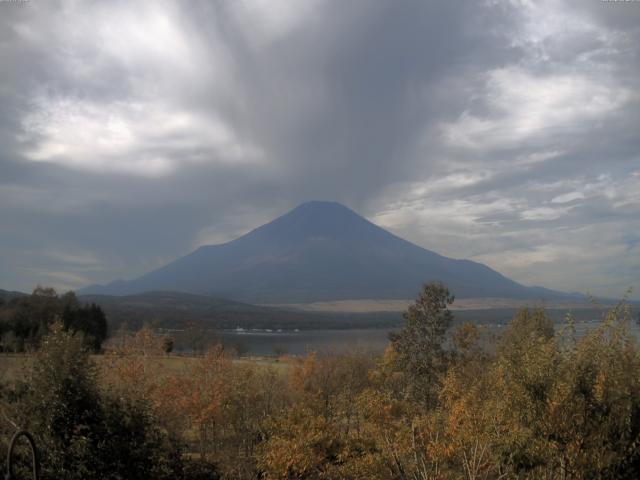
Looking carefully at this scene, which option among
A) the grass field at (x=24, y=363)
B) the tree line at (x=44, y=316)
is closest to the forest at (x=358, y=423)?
the grass field at (x=24, y=363)

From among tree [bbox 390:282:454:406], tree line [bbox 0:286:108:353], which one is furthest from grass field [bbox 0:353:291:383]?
tree line [bbox 0:286:108:353]

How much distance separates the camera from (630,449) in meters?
10.6

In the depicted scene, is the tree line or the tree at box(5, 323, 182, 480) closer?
the tree at box(5, 323, 182, 480)

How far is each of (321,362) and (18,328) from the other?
126 feet

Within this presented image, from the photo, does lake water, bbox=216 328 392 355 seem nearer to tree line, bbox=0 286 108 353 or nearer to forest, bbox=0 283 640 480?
tree line, bbox=0 286 108 353

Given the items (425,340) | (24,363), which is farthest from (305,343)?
(24,363)

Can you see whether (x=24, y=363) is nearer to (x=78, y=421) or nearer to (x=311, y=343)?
(x=78, y=421)

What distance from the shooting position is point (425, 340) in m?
27.1

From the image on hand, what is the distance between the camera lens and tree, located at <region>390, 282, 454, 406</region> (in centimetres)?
2633

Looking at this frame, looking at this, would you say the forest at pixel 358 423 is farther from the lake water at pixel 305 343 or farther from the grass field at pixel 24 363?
the lake water at pixel 305 343

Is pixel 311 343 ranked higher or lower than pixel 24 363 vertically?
lower

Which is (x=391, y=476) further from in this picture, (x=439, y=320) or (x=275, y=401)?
(x=439, y=320)

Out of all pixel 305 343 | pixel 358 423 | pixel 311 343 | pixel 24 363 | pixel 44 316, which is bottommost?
pixel 305 343

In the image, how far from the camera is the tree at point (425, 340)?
1037 inches
